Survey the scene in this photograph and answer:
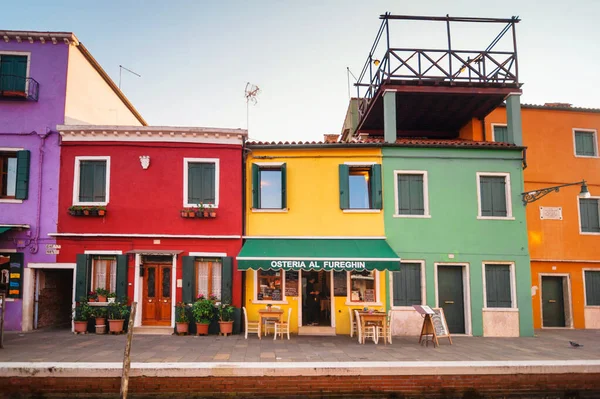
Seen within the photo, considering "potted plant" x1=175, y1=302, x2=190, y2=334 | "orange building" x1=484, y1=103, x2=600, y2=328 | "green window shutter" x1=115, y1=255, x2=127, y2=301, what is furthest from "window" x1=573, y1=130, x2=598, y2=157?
"green window shutter" x1=115, y1=255, x2=127, y2=301

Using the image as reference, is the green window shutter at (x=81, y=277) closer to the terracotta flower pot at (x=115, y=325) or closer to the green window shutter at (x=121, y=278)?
the green window shutter at (x=121, y=278)

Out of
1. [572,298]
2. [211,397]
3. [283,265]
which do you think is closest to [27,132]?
[283,265]

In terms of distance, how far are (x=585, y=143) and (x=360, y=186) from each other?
10.0 meters

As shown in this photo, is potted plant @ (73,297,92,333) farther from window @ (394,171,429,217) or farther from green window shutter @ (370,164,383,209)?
window @ (394,171,429,217)

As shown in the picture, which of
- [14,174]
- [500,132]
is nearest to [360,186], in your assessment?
[500,132]

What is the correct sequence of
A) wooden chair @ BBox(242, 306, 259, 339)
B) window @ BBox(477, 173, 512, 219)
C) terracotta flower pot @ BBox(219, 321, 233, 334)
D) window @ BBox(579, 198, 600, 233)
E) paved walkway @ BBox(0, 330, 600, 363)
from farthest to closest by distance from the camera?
window @ BBox(579, 198, 600, 233) < window @ BBox(477, 173, 512, 219) < terracotta flower pot @ BBox(219, 321, 233, 334) < wooden chair @ BBox(242, 306, 259, 339) < paved walkway @ BBox(0, 330, 600, 363)

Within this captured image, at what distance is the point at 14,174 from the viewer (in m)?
14.7

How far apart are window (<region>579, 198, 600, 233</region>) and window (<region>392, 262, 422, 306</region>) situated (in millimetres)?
7706

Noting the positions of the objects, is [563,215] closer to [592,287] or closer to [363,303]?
[592,287]

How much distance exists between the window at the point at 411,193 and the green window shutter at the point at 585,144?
7.51 m

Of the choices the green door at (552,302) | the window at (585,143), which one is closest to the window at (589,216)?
the window at (585,143)

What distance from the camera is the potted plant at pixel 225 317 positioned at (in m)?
13.6

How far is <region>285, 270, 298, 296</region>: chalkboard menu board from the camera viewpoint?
573 inches

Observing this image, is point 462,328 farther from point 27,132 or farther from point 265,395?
point 27,132
